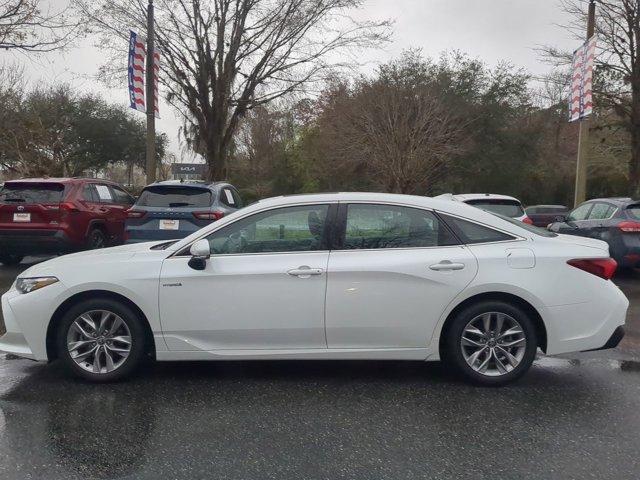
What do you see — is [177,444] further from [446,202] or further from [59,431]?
[446,202]

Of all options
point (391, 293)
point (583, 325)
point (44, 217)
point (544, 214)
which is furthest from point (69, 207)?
point (544, 214)

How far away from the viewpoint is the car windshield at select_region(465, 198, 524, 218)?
10117 millimetres

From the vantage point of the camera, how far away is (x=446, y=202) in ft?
16.0

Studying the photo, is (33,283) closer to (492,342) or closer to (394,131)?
(492,342)

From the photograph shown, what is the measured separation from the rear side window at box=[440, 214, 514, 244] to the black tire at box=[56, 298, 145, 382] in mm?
2548

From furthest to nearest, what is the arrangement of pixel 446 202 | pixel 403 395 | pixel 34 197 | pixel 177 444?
pixel 34 197, pixel 446 202, pixel 403 395, pixel 177 444

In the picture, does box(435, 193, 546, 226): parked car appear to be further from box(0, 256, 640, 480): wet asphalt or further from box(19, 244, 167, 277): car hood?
box(19, 244, 167, 277): car hood

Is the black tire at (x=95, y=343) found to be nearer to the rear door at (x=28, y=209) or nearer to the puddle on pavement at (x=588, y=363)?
the puddle on pavement at (x=588, y=363)

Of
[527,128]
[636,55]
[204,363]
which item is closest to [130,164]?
[527,128]

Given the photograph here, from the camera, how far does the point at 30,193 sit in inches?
398

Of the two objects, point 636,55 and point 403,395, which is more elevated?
point 636,55

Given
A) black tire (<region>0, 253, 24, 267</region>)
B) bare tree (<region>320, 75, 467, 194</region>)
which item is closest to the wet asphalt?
black tire (<region>0, 253, 24, 267</region>)

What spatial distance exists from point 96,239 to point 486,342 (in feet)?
27.7

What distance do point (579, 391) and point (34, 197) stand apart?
8.91 metres
